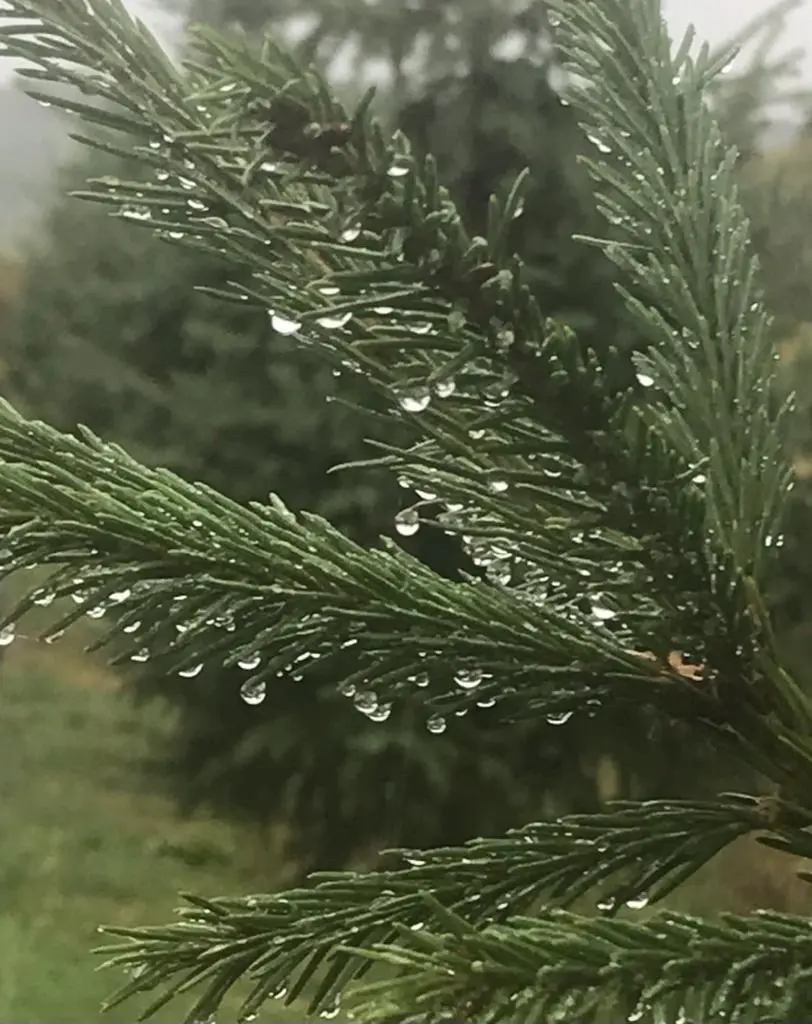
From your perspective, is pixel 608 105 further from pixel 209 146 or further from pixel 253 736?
pixel 253 736

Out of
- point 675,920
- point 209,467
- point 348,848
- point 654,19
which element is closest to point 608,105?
point 654,19

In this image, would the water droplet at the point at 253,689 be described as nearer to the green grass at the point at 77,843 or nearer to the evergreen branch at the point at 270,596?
the evergreen branch at the point at 270,596

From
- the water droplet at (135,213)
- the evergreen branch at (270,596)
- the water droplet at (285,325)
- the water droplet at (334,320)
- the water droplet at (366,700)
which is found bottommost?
the water droplet at (366,700)

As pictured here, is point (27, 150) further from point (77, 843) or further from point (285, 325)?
point (285, 325)

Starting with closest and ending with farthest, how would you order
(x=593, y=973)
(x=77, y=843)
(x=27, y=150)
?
(x=593, y=973) < (x=77, y=843) < (x=27, y=150)

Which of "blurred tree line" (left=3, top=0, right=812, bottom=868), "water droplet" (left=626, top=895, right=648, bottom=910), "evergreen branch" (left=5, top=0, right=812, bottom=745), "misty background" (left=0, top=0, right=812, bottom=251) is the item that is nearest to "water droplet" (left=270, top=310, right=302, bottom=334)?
"evergreen branch" (left=5, top=0, right=812, bottom=745)

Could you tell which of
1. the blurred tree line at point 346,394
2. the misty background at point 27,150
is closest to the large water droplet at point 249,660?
the blurred tree line at point 346,394

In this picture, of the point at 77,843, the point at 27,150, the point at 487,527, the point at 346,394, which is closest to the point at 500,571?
the point at 487,527
